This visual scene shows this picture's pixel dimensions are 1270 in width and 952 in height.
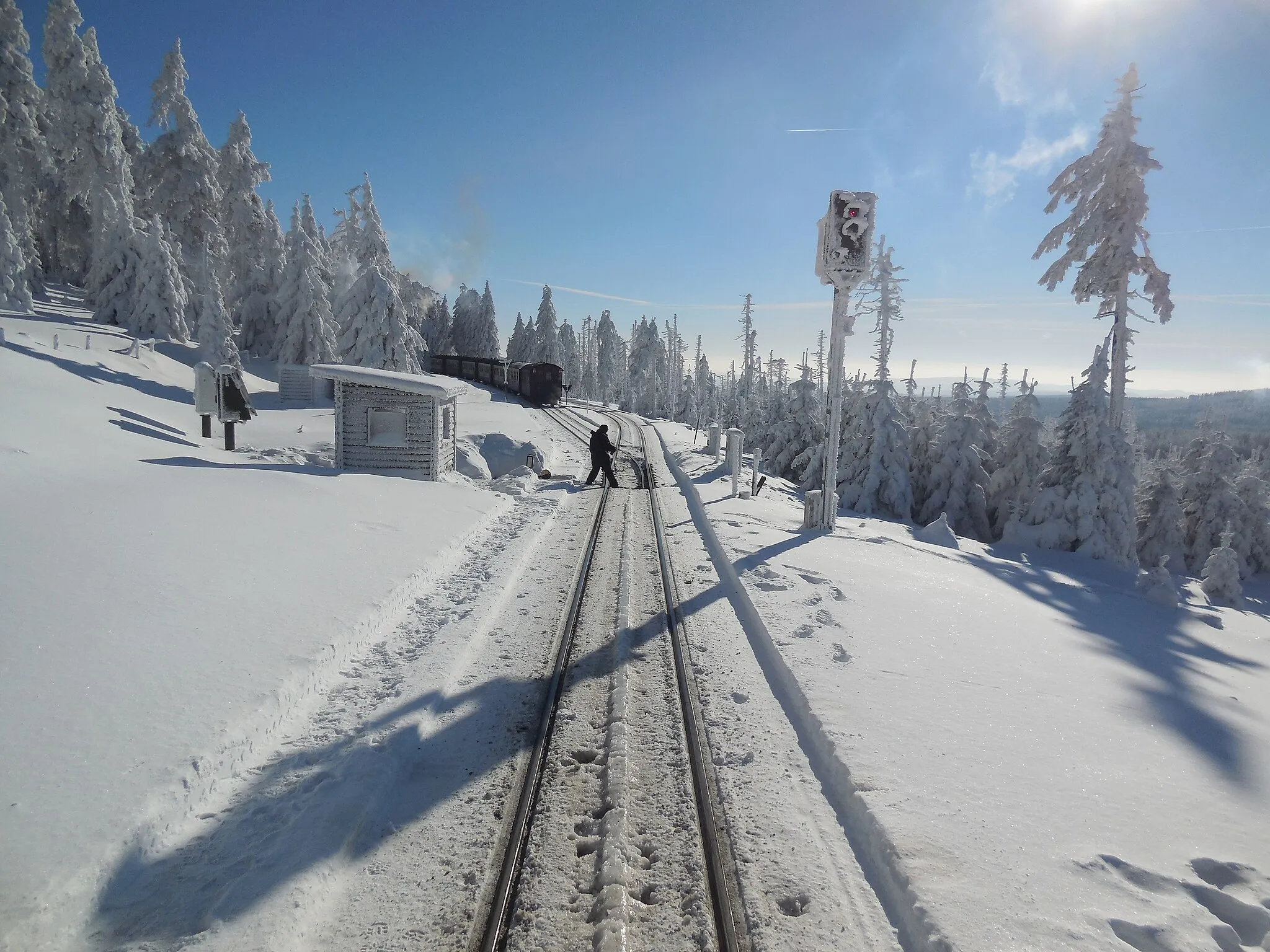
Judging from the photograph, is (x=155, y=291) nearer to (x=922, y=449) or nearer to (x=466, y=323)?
(x=922, y=449)

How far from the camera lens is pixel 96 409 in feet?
53.0

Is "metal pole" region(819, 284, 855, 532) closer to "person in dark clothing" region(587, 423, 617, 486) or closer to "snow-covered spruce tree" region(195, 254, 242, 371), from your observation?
"person in dark clothing" region(587, 423, 617, 486)

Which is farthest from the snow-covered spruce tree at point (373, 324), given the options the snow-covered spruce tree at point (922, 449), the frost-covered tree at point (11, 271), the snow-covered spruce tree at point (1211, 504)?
the snow-covered spruce tree at point (1211, 504)

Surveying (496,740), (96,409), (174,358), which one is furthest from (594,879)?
(174,358)

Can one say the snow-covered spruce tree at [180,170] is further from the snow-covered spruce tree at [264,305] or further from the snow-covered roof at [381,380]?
the snow-covered roof at [381,380]

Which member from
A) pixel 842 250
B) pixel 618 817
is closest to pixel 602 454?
pixel 842 250

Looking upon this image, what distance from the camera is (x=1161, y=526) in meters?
26.0

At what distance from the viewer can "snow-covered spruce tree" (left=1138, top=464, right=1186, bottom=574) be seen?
25906 millimetres

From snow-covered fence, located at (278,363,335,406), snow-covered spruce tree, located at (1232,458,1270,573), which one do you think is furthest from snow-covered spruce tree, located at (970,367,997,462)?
snow-covered fence, located at (278,363,335,406)

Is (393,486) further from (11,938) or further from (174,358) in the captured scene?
(174,358)

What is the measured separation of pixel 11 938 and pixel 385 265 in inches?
1648

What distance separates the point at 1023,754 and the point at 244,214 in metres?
51.0

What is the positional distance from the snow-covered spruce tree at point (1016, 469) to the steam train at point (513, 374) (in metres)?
29.9

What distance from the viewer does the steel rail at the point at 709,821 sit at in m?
3.28
